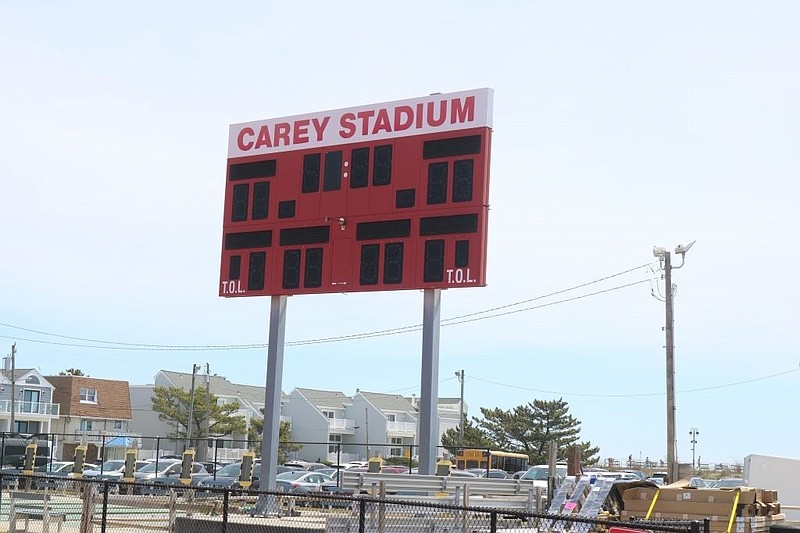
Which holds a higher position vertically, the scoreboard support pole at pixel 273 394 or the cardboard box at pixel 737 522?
the scoreboard support pole at pixel 273 394

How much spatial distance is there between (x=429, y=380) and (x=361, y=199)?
4340 mm

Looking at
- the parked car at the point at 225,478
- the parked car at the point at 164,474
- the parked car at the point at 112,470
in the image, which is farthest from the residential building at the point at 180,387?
the parked car at the point at 225,478

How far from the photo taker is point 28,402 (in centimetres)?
7725

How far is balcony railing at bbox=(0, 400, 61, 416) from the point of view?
7544 centimetres

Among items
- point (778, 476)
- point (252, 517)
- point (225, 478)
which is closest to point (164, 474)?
point (225, 478)

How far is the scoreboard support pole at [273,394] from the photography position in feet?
83.2

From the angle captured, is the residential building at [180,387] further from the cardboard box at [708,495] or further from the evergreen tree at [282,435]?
the cardboard box at [708,495]

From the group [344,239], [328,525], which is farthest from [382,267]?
[328,525]

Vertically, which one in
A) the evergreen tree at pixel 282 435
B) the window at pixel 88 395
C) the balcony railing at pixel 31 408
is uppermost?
the window at pixel 88 395

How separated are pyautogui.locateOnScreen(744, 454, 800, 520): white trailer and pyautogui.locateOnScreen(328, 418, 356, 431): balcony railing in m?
69.0

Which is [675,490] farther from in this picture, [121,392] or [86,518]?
[121,392]

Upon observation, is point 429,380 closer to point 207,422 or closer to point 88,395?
point 207,422

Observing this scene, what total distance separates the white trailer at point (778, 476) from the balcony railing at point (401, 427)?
71297 millimetres

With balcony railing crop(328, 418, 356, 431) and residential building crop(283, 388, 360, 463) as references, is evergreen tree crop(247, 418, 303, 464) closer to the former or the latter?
residential building crop(283, 388, 360, 463)
